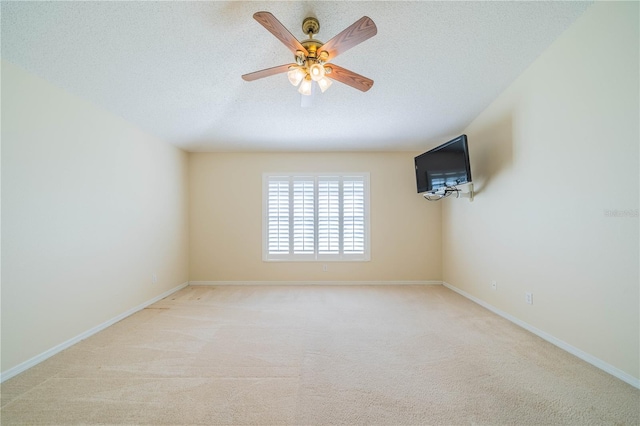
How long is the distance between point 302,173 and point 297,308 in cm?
233

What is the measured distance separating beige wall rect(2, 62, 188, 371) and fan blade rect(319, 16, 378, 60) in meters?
2.40

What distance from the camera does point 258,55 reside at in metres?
2.36

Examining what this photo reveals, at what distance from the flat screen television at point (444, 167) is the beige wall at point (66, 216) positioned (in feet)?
12.9

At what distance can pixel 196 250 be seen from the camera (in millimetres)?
4742

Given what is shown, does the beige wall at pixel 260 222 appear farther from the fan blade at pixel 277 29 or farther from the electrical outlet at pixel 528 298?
the fan blade at pixel 277 29

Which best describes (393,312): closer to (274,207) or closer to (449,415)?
(449,415)

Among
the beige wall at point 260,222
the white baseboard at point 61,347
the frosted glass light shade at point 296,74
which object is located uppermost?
the frosted glass light shade at point 296,74

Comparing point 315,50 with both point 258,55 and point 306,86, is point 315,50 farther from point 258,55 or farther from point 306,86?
point 258,55

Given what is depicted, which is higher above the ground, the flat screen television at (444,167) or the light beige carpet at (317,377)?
the flat screen television at (444,167)

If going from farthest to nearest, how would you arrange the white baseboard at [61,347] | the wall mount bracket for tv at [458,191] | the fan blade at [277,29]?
the wall mount bracket for tv at [458,191] < the white baseboard at [61,347] < the fan blade at [277,29]

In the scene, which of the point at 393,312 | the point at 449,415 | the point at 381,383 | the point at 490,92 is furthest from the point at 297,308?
the point at 490,92

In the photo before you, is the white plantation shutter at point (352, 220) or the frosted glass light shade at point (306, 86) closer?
the frosted glass light shade at point (306, 86)

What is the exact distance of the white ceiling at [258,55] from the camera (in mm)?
1935

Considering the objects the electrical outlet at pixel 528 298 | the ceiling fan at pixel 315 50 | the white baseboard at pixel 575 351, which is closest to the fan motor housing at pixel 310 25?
the ceiling fan at pixel 315 50
